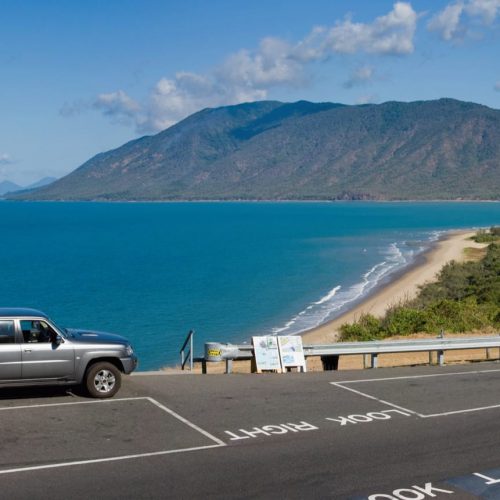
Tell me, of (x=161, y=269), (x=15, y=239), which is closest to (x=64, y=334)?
(x=161, y=269)

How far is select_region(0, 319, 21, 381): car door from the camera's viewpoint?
1252 centimetres

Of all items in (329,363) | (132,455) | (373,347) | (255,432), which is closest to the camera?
(132,455)

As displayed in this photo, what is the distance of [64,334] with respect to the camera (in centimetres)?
1327

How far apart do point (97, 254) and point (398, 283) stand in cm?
4099

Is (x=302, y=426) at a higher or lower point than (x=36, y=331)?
lower

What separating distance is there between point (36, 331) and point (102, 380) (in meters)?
1.40

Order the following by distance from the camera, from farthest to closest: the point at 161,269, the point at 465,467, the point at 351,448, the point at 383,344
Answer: the point at 161,269 → the point at 383,344 → the point at 351,448 → the point at 465,467

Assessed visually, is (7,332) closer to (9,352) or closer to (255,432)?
(9,352)

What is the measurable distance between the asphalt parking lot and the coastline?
47.1 ft

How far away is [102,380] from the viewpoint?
1339 centimetres

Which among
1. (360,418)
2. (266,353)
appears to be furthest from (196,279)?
(360,418)

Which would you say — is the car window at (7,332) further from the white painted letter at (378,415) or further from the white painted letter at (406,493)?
the white painted letter at (406,493)

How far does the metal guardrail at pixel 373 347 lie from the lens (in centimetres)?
1705

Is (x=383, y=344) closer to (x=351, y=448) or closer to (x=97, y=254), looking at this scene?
(x=351, y=448)
